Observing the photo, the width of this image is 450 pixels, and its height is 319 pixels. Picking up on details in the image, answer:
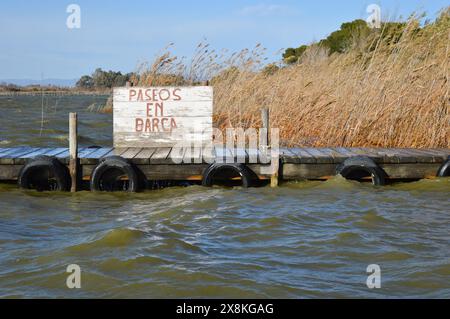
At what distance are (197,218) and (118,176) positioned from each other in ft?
8.39

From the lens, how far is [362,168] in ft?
33.9

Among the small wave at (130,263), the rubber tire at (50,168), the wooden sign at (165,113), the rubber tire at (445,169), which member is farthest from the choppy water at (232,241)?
the wooden sign at (165,113)

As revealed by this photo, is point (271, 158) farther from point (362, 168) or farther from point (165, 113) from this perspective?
point (165, 113)

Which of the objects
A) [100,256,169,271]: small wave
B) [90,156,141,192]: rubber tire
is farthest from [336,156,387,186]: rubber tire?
[100,256,169,271]: small wave

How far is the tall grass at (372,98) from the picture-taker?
1156 centimetres

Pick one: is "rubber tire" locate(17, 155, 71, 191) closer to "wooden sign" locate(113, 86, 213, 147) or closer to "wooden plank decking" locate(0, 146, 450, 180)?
"wooden plank decking" locate(0, 146, 450, 180)

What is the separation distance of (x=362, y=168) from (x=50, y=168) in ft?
15.1

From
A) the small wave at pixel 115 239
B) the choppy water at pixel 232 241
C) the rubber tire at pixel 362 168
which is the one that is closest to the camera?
the choppy water at pixel 232 241

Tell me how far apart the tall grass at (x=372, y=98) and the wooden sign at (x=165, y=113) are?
2204mm

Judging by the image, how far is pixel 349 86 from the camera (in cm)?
1231

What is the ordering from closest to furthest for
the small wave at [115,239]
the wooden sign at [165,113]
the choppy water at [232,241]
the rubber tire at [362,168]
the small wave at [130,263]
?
1. the choppy water at [232,241]
2. the small wave at [130,263]
3. the small wave at [115,239]
4. the rubber tire at [362,168]
5. the wooden sign at [165,113]

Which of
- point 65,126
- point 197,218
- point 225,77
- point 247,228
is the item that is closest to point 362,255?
point 247,228

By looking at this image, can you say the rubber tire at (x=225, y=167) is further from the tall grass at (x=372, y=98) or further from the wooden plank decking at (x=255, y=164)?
the tall grass at (x=372, y=98)

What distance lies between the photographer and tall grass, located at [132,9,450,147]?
37.9 ft
